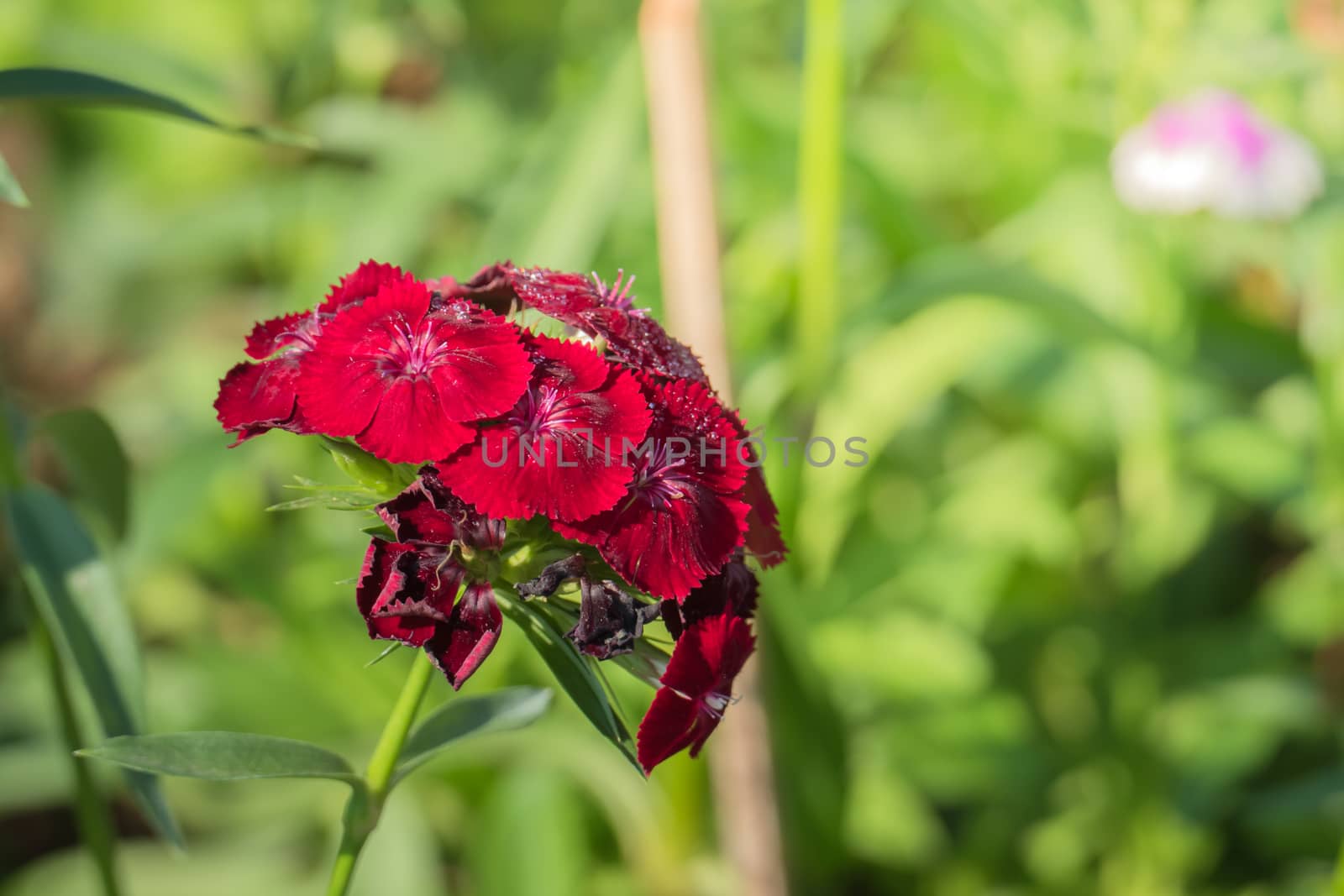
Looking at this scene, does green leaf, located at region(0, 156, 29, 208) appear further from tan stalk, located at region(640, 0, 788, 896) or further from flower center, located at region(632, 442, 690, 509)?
tan stalk, located at region(640, 0, 788, 896)

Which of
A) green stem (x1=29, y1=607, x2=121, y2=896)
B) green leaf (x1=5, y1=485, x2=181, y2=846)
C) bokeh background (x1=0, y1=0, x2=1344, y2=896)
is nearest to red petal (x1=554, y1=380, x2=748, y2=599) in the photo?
green leaf (x1=5, y1=485, x2=181, y2=846)

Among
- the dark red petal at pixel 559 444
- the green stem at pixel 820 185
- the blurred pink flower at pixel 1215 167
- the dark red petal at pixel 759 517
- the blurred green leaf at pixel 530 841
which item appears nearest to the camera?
the dark red petal at pixel 559 444

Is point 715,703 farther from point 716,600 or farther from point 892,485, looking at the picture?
point 892,485

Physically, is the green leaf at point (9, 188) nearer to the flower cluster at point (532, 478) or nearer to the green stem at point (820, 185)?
the flower cluster at point (532, 478)

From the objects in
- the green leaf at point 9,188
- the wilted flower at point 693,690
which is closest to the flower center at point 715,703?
the wilted flower at point 693,690

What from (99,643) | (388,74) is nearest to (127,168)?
(388,74)

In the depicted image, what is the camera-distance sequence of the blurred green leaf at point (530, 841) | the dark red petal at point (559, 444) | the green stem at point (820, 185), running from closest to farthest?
the dark red petal at point (559, 444) < the green stem at point (820, 185) < the blurred green leaf at point (530, 841)

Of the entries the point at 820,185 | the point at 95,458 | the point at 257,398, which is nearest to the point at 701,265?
the point at 820,185
